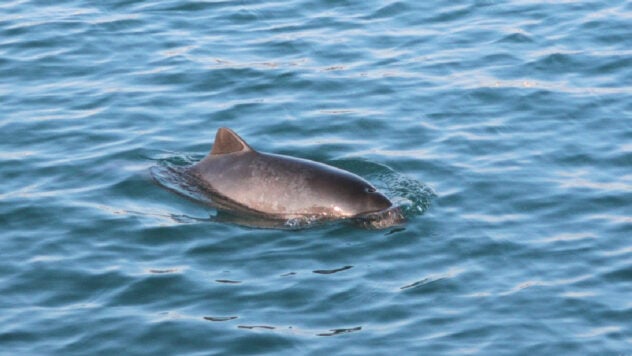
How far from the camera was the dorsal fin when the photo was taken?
1448 centimetres

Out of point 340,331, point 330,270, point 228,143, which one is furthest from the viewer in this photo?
point 228,143

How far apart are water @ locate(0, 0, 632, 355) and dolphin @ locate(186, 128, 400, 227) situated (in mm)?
317

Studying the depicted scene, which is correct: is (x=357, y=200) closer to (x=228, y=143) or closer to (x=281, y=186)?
(x=281, y=186)

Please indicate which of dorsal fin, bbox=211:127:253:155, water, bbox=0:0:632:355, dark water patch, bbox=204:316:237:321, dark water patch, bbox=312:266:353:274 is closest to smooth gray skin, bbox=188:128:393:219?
dorsal fin, bbox=211:127:253:155

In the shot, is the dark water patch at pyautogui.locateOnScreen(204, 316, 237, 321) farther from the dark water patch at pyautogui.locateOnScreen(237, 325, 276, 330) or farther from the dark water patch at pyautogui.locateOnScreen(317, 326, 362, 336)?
the dark water patch at pyautogui.locateOnScreen(317, 326, 362, 336)

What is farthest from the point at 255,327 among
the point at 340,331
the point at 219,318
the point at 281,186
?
the point at 281,186

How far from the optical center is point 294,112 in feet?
56.3

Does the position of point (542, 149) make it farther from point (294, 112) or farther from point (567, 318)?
point (567, 318)

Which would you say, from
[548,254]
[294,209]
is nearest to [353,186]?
[294,209]

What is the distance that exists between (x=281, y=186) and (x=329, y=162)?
149cm

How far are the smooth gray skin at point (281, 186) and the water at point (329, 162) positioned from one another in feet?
1.08

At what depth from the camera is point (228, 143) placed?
1458 centimetres

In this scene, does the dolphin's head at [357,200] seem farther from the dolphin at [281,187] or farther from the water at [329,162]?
the water at [329,162]

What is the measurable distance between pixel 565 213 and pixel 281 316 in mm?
3832
